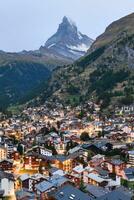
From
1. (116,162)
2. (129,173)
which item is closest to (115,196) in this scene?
(129,173)

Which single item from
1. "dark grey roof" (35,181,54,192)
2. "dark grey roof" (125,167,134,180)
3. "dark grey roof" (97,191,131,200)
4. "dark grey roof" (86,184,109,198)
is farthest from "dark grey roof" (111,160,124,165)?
"dark grey roof" (97,191,131,200)

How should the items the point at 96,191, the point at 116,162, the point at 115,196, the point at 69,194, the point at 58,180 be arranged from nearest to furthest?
1. the point at 115,196
2. the point at 69,194
3. the point at 96,191
4. the point at 58,180
5. the point at 116,162

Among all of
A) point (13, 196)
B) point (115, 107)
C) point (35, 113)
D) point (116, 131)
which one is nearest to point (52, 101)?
point (35, 113)

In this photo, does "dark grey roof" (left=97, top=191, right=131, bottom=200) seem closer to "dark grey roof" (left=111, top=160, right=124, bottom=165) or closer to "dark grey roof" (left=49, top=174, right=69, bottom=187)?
"dark grey roof" (left=49, top=174, right=69, bottom=187)

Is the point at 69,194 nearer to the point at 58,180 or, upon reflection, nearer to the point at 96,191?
the point at 96,191

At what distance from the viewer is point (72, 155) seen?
85.8m

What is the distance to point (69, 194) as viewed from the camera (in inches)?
2267

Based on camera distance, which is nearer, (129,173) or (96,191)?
(96,191)

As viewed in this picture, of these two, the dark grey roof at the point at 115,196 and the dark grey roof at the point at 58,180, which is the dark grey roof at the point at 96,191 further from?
the dark grey roof at the point at 58,180

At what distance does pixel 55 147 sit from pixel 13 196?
3891 centimetres

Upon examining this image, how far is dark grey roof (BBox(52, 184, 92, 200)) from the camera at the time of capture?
5678cm

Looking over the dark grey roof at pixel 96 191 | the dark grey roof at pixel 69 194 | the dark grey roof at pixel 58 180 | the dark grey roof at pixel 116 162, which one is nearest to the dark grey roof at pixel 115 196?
the dark grey roof at pixel 69 194

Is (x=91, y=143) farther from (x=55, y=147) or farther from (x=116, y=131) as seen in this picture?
(x=116, y=131)

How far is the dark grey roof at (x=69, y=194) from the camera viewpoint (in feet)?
186
